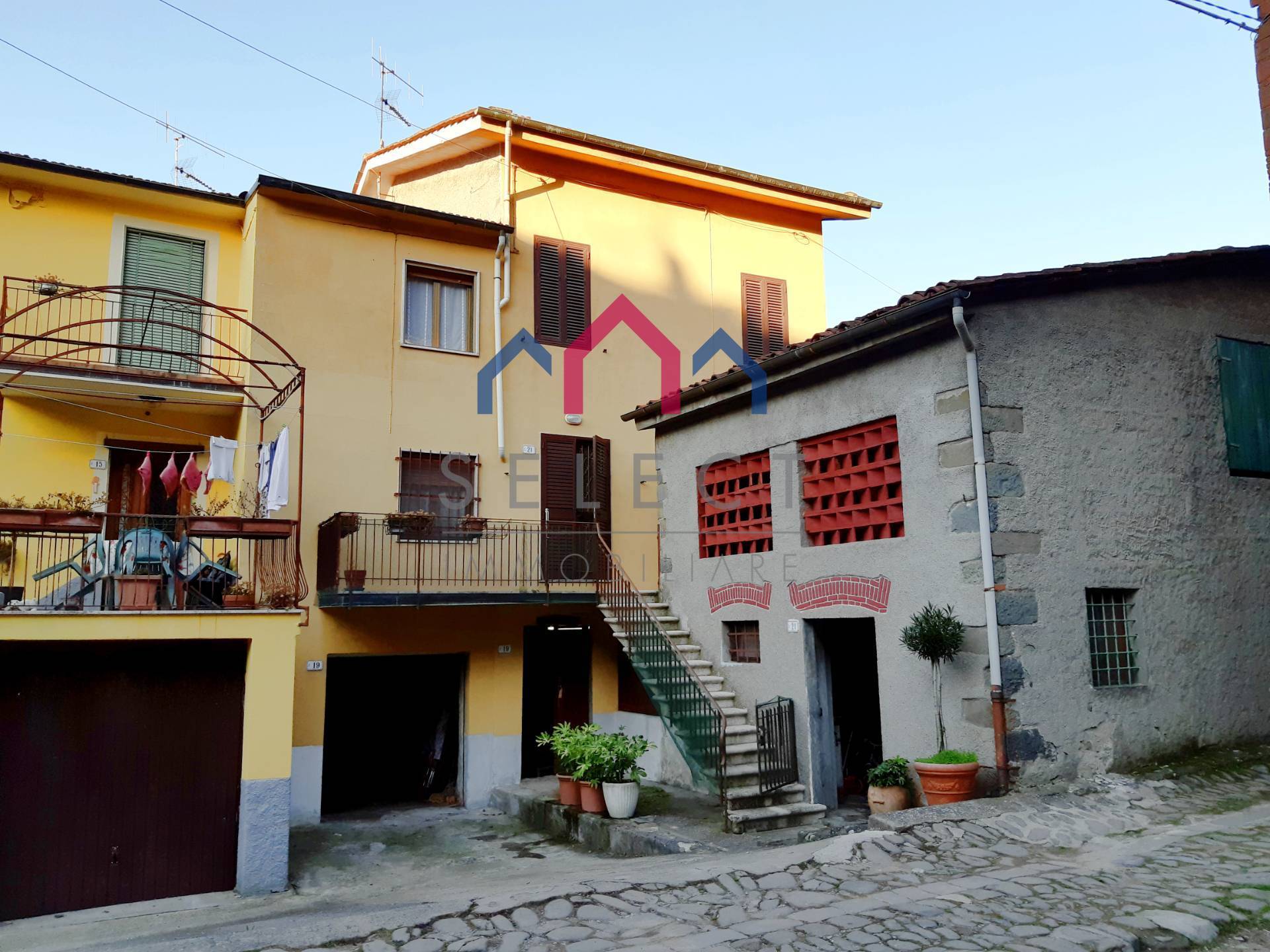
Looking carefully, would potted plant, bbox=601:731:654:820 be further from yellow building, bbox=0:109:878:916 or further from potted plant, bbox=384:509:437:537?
potted plant, bbox=384:509:437:537

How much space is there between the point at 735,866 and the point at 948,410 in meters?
4.41

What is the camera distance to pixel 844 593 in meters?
9.98

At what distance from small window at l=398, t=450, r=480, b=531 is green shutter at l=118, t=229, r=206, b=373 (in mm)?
3156

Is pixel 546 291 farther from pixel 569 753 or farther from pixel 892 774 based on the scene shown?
pixel 892 774

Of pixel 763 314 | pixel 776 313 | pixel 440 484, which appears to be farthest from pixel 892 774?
pixel 776 313

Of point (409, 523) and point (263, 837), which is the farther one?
point (409, 523)

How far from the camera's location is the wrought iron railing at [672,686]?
33.2 ft

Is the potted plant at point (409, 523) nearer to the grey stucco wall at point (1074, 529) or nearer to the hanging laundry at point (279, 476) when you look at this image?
the hanging laundry at point (279, 476)

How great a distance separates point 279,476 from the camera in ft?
33.0

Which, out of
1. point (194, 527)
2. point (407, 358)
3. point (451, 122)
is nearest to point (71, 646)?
point (194, 527)

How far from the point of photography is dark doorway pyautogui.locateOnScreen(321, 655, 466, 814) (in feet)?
46.6

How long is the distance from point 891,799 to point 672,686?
122 inches

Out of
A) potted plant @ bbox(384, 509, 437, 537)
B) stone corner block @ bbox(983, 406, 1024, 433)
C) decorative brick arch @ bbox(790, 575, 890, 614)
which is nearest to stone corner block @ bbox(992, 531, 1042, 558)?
stone corner block @ bbox(983, 406, 1024, 433)

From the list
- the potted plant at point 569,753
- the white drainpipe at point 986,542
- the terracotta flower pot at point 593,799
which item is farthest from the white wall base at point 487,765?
the white drainpipe at point 986,542
